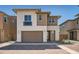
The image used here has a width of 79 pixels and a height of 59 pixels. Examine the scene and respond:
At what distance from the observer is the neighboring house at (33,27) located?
1298 inches

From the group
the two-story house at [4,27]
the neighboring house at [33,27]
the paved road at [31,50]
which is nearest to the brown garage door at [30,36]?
the neighboring house at [33,27]

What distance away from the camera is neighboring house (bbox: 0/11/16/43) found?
1298 inches

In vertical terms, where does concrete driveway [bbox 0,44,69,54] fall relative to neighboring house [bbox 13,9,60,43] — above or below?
below

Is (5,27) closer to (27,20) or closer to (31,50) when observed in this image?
(27,20)

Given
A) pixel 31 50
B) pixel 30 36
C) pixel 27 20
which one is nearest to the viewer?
pixel 31 50

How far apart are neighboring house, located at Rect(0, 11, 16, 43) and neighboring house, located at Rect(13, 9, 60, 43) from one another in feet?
3.83

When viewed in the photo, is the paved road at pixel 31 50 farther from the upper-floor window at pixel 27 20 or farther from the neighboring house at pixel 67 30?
the upper-floor window at pixel 27 20

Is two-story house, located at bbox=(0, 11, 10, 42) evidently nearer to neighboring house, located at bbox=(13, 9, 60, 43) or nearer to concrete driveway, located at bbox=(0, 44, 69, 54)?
neighboring house, located at bbox=(13, 9, 60, 43)

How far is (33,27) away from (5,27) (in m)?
4.59

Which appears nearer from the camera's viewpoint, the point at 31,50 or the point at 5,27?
the point at 31,50

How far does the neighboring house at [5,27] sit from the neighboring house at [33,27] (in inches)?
46.0

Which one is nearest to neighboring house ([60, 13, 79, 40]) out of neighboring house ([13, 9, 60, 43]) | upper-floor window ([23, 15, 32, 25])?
neighboring house ([13, 9, 60, 43])

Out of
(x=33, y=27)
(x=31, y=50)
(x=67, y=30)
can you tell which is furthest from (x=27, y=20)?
(x=31, y=50)

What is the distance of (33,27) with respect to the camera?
3334 centimetres
